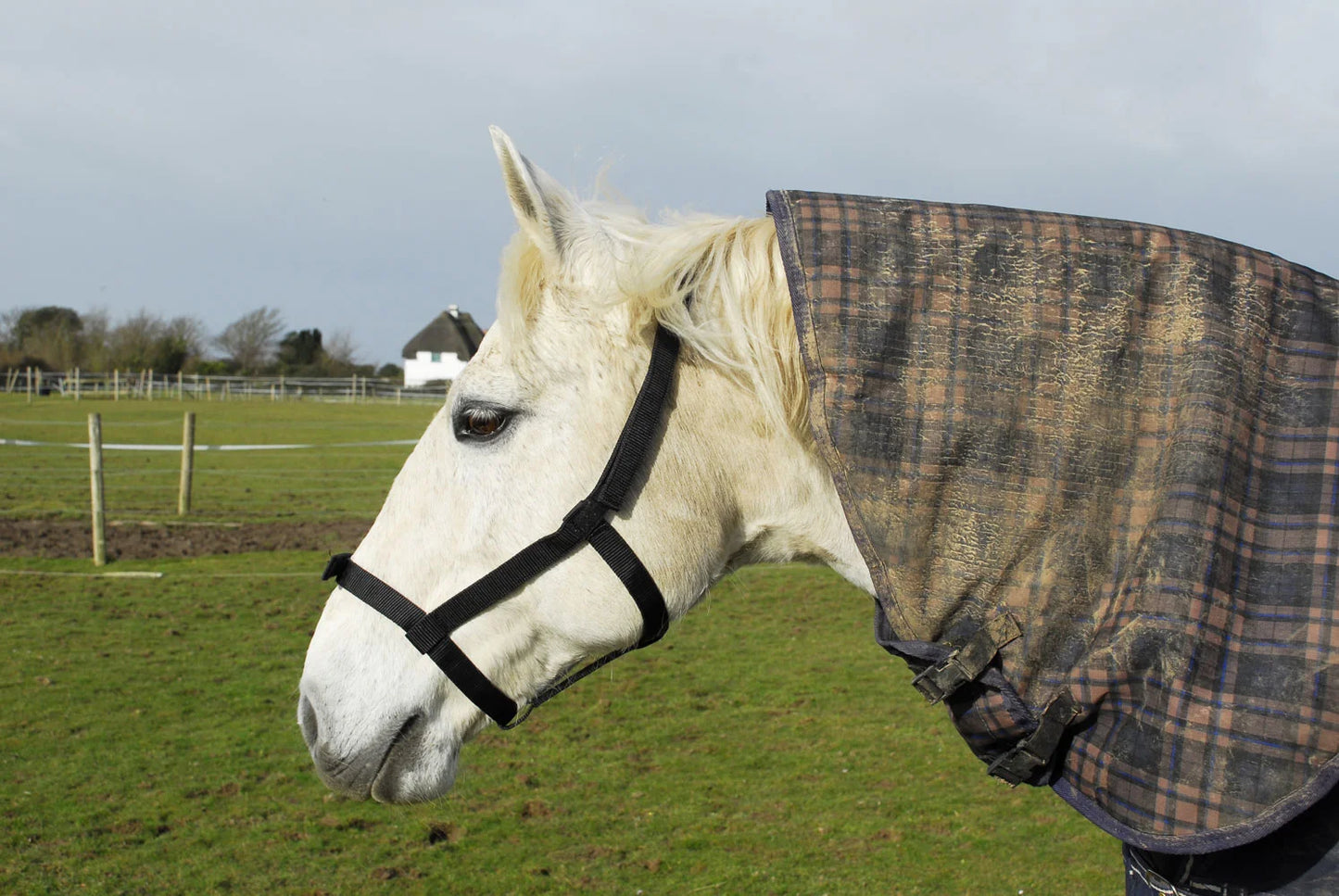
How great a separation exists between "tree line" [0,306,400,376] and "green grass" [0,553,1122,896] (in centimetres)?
4808

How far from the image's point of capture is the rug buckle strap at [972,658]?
4.22 ft

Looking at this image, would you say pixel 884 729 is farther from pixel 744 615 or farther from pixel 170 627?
pixel 170 627

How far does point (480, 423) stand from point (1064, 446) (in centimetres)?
92

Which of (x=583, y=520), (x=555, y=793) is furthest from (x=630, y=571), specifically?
(x=555, y=793)

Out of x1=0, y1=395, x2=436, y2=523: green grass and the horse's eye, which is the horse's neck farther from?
x1=0, y1=395, x2=436, y2=523: green grass

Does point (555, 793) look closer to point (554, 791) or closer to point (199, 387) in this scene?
point (554, 791)

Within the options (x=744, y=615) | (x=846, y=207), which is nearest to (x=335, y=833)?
(x=846, y=207)

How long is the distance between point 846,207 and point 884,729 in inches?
184

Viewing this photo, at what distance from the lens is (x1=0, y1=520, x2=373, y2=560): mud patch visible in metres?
9.96

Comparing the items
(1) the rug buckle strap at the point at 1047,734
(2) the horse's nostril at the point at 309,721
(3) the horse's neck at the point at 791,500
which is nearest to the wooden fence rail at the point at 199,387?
(2) the horse's nostril at the point at 309,721

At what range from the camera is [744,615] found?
8.28 metres

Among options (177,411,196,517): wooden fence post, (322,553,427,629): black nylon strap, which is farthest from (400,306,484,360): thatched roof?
(322,553,427,629): black nylon strap

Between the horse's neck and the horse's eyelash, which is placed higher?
the horse's eyelash

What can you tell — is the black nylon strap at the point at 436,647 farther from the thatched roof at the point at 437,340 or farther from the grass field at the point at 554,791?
the thatched roof at the point at 437,340
